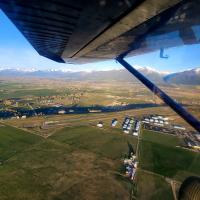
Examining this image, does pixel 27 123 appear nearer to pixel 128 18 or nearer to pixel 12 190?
pixel 12 190

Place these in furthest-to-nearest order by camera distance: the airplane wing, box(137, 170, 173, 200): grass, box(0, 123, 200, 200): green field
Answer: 1. box(0, 123, 200, 200): green field
2. box(137, 170, 173, 200): grass
3. the airplane wing

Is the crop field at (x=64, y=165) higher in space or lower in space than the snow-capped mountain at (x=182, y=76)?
lower

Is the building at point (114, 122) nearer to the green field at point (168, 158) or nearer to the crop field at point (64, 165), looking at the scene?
the crop field at point (64, 165)

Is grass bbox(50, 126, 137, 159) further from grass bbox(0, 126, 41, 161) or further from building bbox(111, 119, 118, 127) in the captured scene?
grass bbox(0, 126, 41, 161)

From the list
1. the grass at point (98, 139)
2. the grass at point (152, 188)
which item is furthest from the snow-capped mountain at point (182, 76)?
the grass at point (98, 139)

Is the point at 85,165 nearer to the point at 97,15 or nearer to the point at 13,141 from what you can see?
the point at 13,141

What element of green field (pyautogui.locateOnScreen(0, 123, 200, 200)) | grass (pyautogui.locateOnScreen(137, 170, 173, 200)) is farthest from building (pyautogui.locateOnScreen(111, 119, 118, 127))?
grass (pyautogui.locateOnScreen(137, 170, 173, 200))
